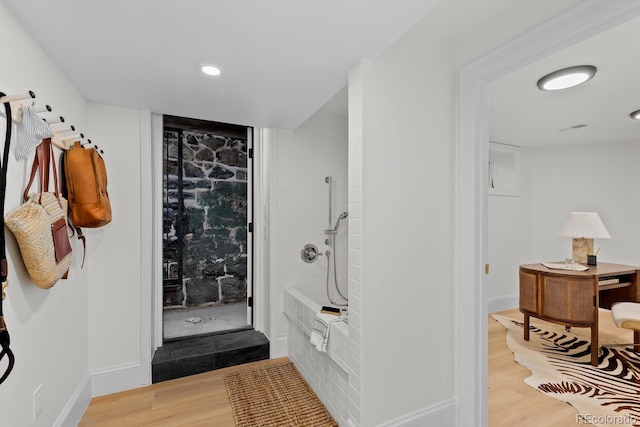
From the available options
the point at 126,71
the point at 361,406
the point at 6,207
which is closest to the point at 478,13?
the point at 126,71

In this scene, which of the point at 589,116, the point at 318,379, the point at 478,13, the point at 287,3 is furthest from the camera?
the point at 589,116

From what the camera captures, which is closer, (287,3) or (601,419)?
(287,3)

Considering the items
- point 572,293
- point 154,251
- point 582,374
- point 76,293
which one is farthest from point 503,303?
point 76,293

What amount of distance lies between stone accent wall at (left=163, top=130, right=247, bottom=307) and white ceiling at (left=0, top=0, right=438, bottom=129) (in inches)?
68.8

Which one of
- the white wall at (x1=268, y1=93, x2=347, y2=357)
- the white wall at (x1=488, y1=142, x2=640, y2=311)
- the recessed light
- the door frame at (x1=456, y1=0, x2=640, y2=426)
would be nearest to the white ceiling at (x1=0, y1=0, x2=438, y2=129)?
the recessed light

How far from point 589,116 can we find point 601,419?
9.43 feet

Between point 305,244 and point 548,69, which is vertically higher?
point 548,69

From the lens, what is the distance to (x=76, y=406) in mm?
1911

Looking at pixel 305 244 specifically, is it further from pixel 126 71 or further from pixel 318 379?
pixel 126 71

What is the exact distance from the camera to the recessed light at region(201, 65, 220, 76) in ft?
5.65

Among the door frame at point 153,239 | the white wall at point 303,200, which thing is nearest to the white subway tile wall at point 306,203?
the white wall at point 303,200

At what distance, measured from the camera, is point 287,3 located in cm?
122

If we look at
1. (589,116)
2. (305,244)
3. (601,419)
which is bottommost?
(601,419)

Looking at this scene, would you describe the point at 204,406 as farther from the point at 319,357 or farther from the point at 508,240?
the point at 508,240
